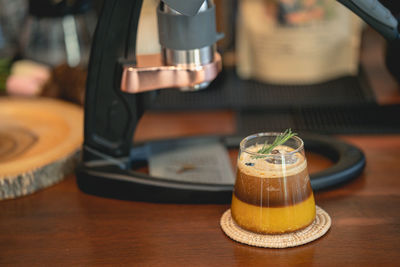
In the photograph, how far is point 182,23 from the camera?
32.1 inches

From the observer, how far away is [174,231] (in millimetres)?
831

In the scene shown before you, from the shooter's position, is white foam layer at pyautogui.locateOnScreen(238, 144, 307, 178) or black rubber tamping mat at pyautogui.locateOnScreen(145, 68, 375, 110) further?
black rubber tamping mat at pyautogui.locateOnScreen(145, 68, 375, 110)

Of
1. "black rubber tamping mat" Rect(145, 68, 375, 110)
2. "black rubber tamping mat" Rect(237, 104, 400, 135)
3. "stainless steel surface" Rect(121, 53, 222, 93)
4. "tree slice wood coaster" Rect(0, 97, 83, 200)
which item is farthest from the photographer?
"black rubber tamping mat" Rect(145, 68, 375, 110)

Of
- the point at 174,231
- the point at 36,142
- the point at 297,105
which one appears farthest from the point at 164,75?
the point at 297,105

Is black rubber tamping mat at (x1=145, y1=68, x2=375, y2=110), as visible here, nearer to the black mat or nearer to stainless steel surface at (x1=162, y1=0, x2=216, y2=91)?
the black mat

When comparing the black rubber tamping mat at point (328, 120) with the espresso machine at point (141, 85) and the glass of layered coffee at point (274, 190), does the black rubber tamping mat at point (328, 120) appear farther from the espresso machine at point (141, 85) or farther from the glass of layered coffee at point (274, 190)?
the glass of layered coffee at point (274, 190)

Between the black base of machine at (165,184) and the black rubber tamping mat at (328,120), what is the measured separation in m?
0.17

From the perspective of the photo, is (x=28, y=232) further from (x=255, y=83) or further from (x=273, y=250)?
(x=255, y=83)

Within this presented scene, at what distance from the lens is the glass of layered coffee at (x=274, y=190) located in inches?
29.1

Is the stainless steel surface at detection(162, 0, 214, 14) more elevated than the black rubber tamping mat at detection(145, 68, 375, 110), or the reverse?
the stainless steel surface at detection(162, 0, 214, 14)

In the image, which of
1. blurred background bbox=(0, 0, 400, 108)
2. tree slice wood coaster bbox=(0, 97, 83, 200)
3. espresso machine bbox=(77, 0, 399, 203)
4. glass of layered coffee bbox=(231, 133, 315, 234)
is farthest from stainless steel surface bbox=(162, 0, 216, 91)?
blurred background bbox=(0, 0, 400, 108)

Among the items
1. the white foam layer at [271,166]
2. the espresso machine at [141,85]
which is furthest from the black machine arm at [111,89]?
the white foam layer at [271,166]

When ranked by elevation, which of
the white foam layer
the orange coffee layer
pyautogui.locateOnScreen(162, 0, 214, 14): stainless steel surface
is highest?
pyautogui.locateOnScreen(162, 0, 214, 14): stainless steel surface

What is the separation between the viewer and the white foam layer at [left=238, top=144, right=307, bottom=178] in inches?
29.0
